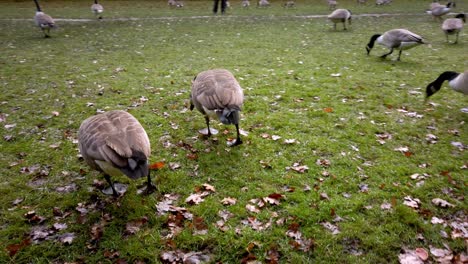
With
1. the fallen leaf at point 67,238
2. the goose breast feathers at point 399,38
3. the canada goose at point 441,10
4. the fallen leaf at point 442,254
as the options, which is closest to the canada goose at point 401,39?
the goose breast feathers at point 399,38

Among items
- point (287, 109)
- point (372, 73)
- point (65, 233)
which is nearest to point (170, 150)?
point (65, 233)

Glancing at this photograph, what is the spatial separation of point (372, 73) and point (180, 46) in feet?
28.1

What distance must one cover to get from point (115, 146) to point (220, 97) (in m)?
1.88

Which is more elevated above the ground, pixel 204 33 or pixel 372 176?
pixel 204 33

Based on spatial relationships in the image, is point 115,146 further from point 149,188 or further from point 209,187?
point 209,187

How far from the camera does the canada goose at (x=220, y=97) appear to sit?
4672 millimetres

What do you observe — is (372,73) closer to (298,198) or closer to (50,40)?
(298,198)

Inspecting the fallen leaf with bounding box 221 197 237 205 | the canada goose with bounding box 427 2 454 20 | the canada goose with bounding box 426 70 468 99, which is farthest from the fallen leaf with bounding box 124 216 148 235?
the canada goose with bounding box 427 2 454 20

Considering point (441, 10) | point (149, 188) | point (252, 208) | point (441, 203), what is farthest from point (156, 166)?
point (441, 10)

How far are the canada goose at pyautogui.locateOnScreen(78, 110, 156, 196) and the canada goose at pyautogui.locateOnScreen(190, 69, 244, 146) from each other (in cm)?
126

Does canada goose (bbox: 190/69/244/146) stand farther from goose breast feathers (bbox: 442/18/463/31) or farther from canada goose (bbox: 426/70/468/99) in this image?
goose breast feathers (bbox: 442/18/463/31)

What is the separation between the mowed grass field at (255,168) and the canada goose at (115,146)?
823 millimetres

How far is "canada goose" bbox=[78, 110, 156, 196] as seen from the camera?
3.52m

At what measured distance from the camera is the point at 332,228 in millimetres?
3709
